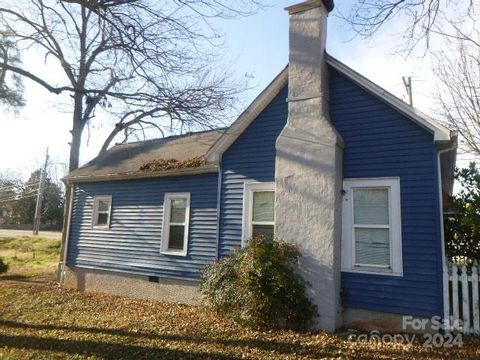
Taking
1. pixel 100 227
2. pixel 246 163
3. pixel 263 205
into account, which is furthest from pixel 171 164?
pixel 100 227

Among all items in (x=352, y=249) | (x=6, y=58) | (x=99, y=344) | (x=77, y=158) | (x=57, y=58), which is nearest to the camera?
(x=99, y=344)

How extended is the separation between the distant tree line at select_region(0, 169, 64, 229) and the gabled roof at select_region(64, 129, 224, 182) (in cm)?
4564

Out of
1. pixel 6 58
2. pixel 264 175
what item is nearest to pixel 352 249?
pixel 264 175

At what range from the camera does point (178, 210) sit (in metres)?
11.4

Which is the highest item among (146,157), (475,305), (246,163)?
(146,157)

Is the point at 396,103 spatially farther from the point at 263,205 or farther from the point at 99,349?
the point at 99,349

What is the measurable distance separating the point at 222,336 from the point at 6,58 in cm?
1116

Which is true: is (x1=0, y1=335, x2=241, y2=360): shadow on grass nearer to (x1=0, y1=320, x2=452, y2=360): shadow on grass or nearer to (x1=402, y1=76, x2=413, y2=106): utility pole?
(x1=0, y1=320, x2=452, y2=360): shadow on grass

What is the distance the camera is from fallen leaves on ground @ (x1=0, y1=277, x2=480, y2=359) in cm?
618

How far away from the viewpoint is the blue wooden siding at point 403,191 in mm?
7145

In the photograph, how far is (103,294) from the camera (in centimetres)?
1211

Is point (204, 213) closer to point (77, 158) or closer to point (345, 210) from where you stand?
point (345, 210)

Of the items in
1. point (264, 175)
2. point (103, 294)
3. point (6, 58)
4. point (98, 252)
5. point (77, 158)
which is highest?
point (6, 58)

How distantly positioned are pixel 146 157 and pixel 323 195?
315 inches
